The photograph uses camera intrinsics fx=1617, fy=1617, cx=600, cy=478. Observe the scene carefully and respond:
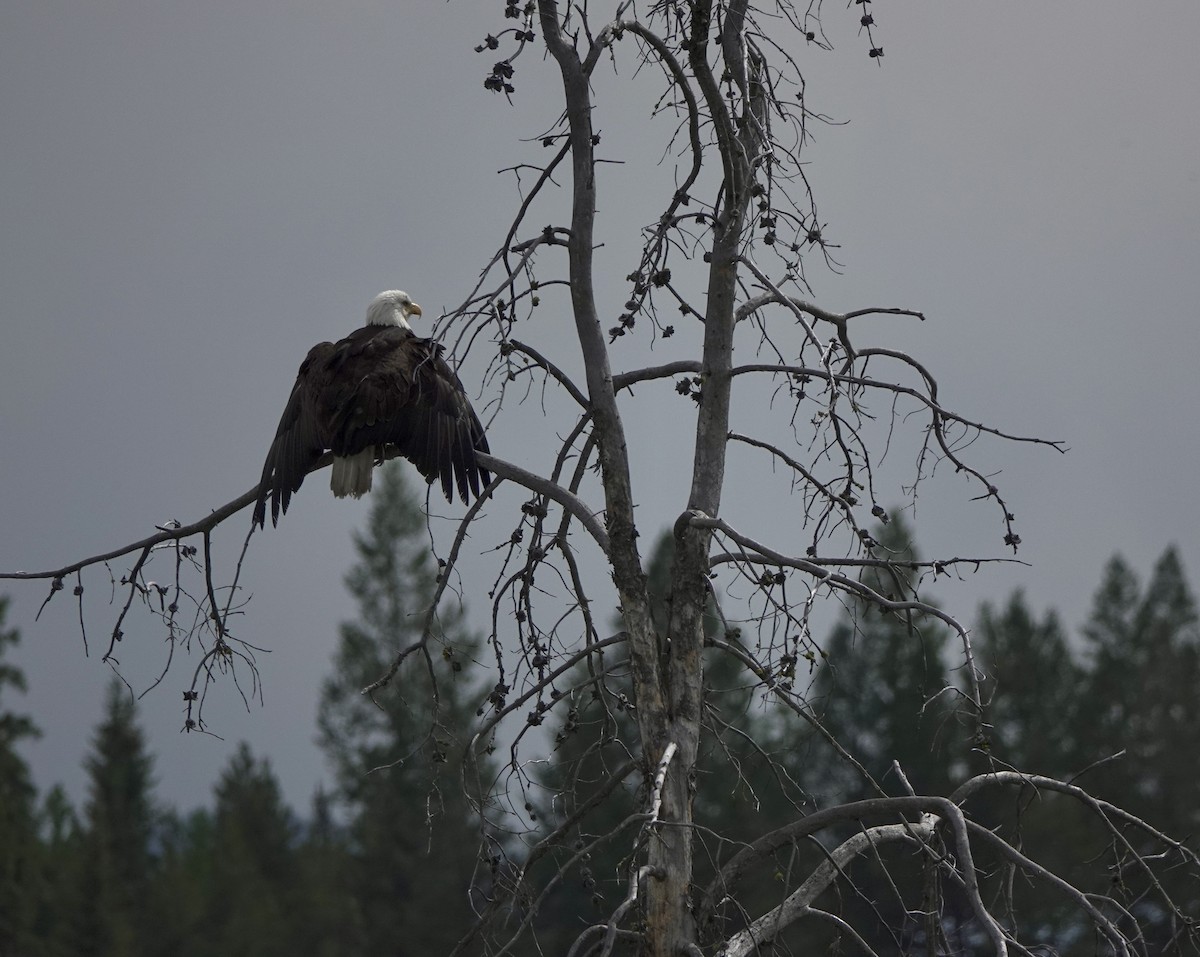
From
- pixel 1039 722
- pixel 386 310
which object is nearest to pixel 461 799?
pixel 1039 722

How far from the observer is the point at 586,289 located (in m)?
6.32

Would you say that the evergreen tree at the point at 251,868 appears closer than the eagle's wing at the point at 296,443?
No

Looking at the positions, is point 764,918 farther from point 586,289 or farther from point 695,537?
point 586,289

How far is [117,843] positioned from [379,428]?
147ft

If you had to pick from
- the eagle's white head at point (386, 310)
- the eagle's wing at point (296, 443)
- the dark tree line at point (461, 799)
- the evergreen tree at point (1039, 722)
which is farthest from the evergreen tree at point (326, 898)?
the eagle's wing at point (296, 443)

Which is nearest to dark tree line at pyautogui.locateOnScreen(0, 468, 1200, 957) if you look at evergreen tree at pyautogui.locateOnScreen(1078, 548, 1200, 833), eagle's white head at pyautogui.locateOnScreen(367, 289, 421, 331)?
evergreen tree at pyautogui.locateOnScreen(1078, 548, 1200, 833)

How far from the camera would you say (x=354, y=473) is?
22.6 feet

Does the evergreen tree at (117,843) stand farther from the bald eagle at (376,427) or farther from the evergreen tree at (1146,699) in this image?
the bald eagle at (376,427)

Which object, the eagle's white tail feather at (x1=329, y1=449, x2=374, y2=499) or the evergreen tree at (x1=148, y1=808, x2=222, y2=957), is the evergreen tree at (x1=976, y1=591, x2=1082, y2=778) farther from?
the eagle's white tail feather at (x1=329, y1=449, x2=374, y2=499)

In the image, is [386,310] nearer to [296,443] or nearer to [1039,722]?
[296,443]

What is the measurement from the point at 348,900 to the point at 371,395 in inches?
1448

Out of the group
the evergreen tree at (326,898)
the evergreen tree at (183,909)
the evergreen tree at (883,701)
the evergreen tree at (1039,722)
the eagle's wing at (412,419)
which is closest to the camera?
the eagle's wing at (412,419)

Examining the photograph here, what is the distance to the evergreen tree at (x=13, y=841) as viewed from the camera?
118 feet

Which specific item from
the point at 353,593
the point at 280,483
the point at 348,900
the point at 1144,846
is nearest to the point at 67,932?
the point at 348,900
